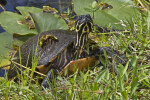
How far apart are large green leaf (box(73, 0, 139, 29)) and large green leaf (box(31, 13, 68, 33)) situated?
0.29m

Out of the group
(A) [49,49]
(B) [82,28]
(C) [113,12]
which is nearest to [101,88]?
(B) [82,28]

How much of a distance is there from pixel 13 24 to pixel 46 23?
45cm

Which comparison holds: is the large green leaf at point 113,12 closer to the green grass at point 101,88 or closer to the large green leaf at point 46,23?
the large green leaf at point 46,23

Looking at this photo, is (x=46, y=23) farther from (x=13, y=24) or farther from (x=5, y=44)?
(x=5, y=44)

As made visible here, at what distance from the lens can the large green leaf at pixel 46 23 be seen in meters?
3.18

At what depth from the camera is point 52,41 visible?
2.50 meters

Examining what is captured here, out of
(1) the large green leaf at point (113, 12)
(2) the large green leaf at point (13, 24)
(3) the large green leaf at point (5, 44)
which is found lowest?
(3) the large green leaf at point (5, 44)

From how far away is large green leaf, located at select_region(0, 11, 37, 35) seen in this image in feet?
10.4

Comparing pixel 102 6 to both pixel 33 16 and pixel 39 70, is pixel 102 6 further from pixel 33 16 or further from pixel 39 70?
pixel 39 70

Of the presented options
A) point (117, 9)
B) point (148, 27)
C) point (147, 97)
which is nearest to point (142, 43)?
point (148, 27)

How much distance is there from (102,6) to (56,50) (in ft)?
4.03

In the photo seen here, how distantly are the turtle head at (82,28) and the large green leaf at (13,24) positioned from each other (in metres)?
0.99

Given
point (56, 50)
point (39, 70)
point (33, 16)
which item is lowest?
point (39, 70)

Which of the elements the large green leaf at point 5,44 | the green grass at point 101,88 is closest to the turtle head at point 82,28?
the green grass at point 101,88
